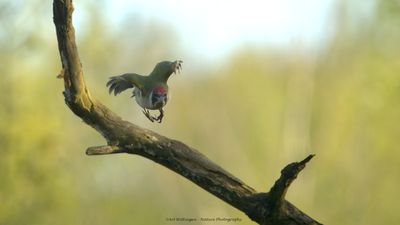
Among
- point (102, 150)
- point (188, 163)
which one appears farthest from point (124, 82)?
point (188, 163)

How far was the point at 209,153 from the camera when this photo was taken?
18.9m

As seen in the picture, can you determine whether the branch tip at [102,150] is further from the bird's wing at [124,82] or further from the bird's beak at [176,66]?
the bird's beak at [176,66]

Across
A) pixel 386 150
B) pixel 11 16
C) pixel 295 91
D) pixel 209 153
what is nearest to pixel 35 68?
pixel 11 16

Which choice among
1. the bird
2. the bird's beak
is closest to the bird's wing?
the bird

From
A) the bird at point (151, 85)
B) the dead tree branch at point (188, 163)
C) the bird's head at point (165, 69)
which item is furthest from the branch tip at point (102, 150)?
the bird's head at point (165, 69)

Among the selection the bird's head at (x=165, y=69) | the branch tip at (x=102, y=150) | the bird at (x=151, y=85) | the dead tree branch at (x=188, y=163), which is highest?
the bird's head at (x=165, y=69)

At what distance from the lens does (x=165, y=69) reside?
10.6ft

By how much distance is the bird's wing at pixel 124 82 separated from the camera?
10.4 feet

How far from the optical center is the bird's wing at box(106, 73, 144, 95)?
125 inches

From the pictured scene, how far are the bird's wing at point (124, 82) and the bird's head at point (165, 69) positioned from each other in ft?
0.22

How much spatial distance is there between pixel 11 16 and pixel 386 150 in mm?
7344

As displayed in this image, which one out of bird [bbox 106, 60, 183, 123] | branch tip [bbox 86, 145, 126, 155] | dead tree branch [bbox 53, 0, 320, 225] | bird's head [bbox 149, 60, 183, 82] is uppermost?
bird's head [bbox 149, 60, 183, 82]

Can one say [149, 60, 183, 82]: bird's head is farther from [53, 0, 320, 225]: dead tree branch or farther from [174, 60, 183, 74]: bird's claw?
[53, 0, 320, 225]: dead tree branch

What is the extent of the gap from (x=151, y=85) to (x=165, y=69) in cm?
14
